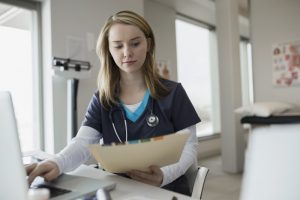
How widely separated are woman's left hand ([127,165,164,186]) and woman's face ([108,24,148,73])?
403 mm

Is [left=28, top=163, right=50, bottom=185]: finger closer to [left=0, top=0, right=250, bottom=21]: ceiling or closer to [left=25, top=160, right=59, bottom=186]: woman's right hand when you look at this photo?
[left=25, top=160, right=59, bottom=186]: woman's right hand

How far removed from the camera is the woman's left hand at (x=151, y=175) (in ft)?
2.96

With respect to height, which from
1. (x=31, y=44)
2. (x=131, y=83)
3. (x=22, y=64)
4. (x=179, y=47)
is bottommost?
(x=131, y=83)

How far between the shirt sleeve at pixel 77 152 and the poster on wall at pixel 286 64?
9.51 ft

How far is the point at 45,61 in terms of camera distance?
96.7 inches

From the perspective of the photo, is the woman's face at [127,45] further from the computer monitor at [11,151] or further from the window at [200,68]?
the window at [200,68]

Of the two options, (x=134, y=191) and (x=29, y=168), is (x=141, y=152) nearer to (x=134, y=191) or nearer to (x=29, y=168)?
(x=134, y=191)

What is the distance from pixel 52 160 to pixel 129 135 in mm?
318

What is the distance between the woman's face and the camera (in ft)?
3.47

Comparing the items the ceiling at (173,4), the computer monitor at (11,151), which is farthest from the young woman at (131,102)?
the ceiling at (173,4)

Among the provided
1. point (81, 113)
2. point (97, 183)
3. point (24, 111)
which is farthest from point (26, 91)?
point (97, 183)

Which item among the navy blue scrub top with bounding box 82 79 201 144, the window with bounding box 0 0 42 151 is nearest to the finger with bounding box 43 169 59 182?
the navy blue scrub top with bounding box 82 79 201 144

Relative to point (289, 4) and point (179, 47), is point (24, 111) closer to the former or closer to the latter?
point (179, 47)

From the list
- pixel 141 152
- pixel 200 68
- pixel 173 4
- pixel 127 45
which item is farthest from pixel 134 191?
pixel 200 68
